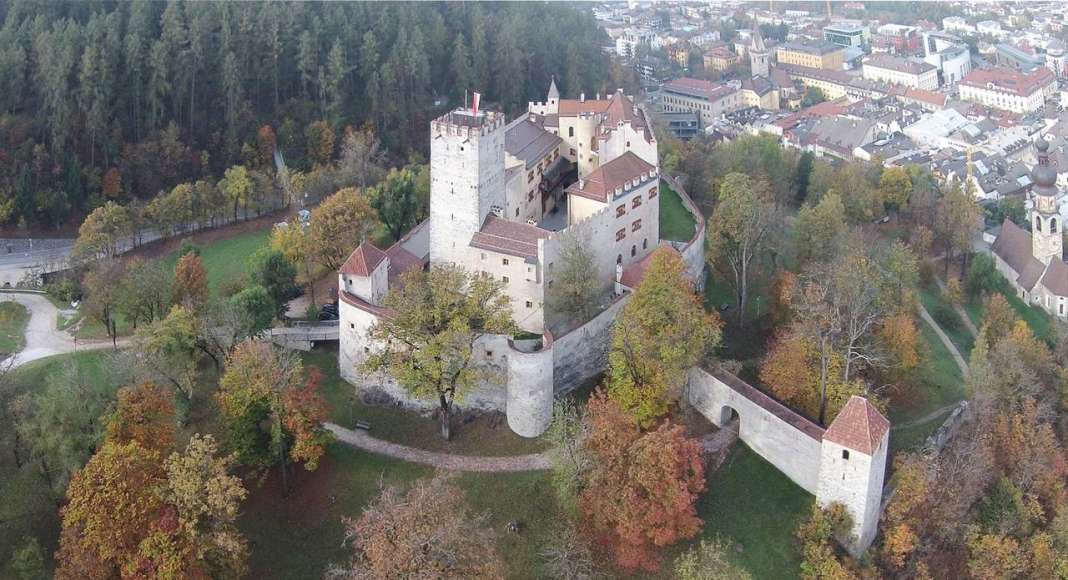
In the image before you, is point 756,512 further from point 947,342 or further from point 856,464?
point 947,342

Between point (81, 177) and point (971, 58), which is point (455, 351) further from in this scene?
point (971, 58)

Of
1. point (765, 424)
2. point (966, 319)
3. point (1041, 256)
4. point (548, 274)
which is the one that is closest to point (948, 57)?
point (1041, 256)

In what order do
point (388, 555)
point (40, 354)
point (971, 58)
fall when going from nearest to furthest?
point (388, 555) → point (40, 354) → point (971, 58)

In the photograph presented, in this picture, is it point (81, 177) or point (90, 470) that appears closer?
point (90, 470)

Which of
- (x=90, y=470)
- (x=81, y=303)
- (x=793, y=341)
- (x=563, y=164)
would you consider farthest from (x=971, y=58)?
(x=90, y=470)

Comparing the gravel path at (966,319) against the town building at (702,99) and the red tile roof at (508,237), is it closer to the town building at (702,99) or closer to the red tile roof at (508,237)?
the red tile roof at (508,237)
